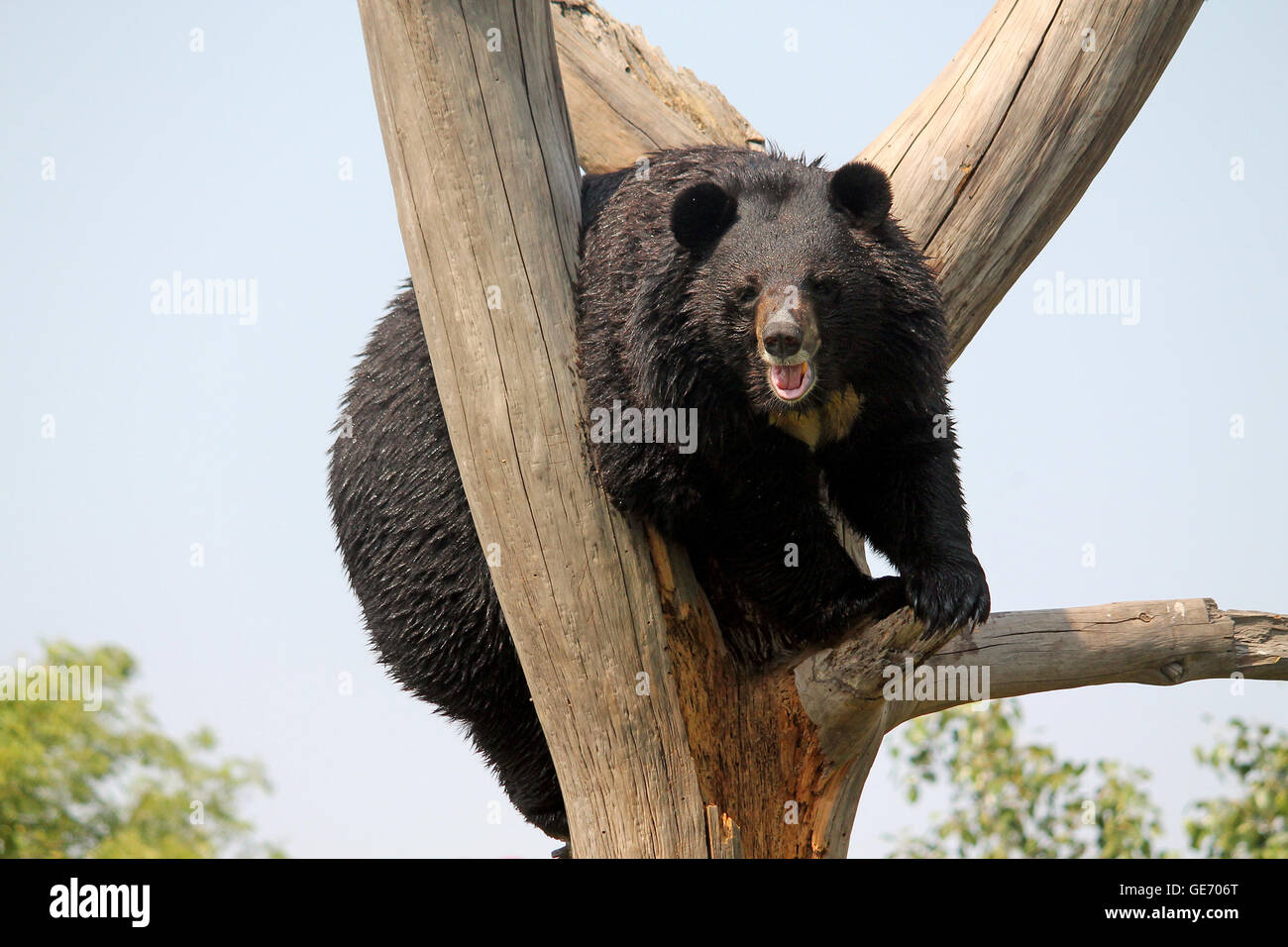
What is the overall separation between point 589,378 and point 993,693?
297 cm

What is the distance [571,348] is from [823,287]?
0.99 metres

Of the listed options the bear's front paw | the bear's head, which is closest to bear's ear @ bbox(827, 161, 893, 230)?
the bear's head

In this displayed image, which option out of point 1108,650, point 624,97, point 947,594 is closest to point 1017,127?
point 947,594

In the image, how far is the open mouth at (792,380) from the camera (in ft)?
13.1

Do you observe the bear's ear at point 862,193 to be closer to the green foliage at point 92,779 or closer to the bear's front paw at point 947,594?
the bear's front paw at point 947,594

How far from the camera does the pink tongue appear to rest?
399 cm

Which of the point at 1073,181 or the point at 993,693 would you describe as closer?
the point at 1073,181

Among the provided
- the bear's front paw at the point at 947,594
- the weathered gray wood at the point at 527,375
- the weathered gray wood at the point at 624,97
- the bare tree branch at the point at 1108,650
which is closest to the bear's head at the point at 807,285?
the weathered gray wood at the point at 527,375

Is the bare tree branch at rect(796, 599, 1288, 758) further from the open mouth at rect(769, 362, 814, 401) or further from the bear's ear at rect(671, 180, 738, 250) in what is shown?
the bear's ear at rect(671, 180, 738, 250)

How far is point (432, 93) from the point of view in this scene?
159 inches
